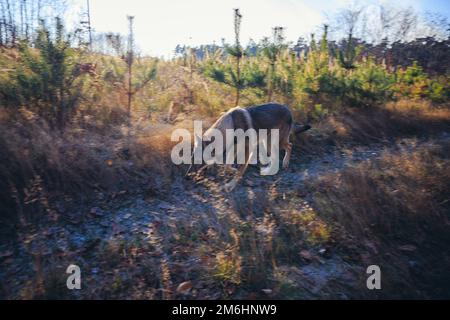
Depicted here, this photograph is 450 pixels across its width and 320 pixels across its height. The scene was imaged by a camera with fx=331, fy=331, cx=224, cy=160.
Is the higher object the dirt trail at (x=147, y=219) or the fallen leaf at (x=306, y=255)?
the dirt trail at (x=147, y=219)

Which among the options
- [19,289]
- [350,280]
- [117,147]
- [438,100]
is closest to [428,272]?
[350,280]

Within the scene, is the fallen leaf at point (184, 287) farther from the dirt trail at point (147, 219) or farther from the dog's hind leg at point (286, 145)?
the dog's hind leg at point (286, 145)

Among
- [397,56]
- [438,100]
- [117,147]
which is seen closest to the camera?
[117,147]

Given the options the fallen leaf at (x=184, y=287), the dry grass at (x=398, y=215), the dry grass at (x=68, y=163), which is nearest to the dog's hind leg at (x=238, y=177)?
the dry grass at (x=68, y=163)

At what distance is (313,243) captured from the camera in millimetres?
4219

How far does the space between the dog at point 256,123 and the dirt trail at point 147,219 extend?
0.27 meters

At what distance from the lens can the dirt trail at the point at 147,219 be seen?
3701mm

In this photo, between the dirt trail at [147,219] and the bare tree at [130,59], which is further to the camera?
the bare tree at [130,59]

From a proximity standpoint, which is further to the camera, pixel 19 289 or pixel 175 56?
pixel 175 56

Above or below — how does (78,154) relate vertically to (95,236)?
above

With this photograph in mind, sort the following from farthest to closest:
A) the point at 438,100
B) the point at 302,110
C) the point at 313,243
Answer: the point at 438,100
the point at 302,110
the point at 313,243

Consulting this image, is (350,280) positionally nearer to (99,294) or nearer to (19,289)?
(99,294)

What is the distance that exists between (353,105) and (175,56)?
20.4 feet

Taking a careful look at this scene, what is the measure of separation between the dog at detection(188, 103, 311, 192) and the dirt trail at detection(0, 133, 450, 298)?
0.27 m
